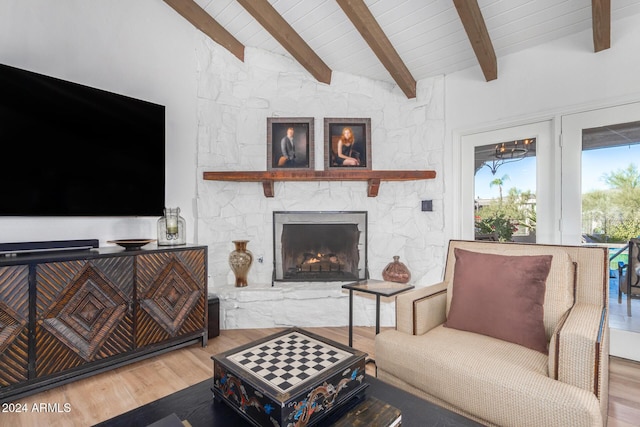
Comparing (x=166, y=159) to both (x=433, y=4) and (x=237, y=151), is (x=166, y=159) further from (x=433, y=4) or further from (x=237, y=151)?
(x=433, y=4)

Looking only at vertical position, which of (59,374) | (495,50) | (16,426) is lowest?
(16,426)

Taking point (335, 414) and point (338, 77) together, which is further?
point (338, 77)

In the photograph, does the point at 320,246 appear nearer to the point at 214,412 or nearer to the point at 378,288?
the point at 378,288

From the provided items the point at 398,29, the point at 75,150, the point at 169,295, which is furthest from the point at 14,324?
the point at 398,29

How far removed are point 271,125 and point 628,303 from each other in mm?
3334

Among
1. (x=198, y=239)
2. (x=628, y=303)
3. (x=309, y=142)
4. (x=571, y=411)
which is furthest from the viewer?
(x=309, y=142)

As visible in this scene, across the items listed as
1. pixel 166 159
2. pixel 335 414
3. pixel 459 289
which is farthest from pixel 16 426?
pixel 459 289

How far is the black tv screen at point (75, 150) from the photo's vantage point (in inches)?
80.4

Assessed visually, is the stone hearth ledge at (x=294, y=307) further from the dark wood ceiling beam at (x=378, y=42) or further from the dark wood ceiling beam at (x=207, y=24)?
the dark wood ceiling beam at (x=207, y=24)

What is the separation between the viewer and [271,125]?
3316 millimetres

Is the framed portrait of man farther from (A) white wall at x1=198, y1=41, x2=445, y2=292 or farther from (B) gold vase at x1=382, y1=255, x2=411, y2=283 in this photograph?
(B) gold vase at x1=382, y1=255, x2=411, y2=283

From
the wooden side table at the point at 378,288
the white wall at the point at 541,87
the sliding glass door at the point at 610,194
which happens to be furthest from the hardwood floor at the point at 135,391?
the white wall at the point at 541,87

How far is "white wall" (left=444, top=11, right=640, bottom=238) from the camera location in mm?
2338

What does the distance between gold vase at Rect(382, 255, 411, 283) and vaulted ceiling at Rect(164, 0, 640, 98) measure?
5.61 ft
